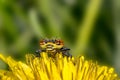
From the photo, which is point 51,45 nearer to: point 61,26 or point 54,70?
point 54,70

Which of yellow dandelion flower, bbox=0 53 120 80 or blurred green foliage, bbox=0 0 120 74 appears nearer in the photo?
yellow dandelion flower, bbox=0 53 120 80

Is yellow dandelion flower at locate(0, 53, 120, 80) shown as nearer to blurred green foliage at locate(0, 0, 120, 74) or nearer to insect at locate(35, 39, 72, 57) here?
insect at locate(35, 39, 72, 57)

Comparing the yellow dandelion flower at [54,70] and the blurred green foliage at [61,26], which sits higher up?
the blurred green foliage at [61,26]

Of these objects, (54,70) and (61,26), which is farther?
(61,26)

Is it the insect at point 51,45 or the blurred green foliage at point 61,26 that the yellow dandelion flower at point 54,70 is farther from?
the blurred green foliage at point 61,26

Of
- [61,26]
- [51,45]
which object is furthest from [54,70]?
[61,26]

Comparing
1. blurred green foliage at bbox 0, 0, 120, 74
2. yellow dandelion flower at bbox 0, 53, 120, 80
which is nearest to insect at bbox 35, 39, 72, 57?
yellow dandelion flower at bbox 0, 53, 120, 80

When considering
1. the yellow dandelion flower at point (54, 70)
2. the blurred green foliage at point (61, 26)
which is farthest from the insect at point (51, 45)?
the blurred green foliage at point (61, 26)
